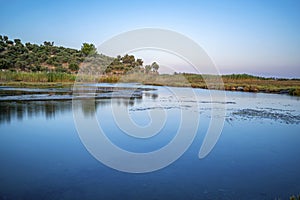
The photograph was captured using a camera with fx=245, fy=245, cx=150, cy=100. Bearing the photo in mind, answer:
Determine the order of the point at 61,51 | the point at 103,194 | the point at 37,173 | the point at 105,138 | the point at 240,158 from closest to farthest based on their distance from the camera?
1. the point at 103,194
2. the point at 37,173
3. the point at 240,158
4. the point at 105,138
5. the point at 61,51

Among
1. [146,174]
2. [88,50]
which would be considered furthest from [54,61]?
[146,174]

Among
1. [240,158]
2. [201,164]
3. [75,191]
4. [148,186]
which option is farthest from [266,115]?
[75,191]

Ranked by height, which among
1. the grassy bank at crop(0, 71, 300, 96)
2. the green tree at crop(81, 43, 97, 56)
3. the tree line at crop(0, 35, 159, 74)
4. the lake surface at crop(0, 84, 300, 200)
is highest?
the green tree at crop(81, 43, 97, 56)

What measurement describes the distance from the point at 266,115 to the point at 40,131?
7.92 m

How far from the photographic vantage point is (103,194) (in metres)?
2.96

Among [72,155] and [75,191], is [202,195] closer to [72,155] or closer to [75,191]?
[75,191]

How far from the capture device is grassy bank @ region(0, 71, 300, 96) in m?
23.8

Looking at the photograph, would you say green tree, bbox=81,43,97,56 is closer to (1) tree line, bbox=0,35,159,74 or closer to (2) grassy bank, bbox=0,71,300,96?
(1) tree line, bbox=0,35,159,74

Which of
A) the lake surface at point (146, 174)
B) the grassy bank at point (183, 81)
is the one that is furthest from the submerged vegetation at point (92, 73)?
the lake surface at point (146, 174)

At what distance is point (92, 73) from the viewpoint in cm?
4475

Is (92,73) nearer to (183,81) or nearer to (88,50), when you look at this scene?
(183,81)

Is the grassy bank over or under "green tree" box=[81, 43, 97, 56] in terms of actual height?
under

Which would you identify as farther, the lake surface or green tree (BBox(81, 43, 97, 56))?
green tree (BBox(81, 43, 97, 56))

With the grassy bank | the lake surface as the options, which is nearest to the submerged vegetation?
the grassy bank
